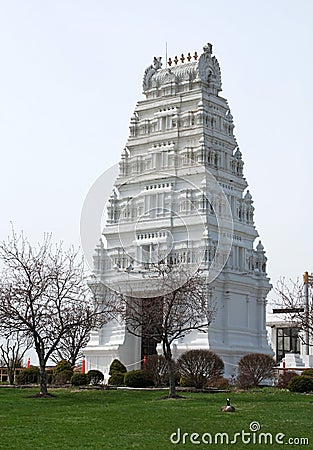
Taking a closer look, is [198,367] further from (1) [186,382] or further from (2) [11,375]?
(2) [11,375]

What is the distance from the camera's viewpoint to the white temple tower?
47.0 meters

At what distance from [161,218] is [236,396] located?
17.4 metres

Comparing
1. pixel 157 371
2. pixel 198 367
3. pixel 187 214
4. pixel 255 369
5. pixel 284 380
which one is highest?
pixel 187 214

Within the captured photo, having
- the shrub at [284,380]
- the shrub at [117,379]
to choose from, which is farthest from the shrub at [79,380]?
the shrub at [284,380]

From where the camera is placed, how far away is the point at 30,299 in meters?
33.5

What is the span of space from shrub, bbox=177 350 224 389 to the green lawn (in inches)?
137

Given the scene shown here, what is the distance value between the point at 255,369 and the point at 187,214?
11.7 m

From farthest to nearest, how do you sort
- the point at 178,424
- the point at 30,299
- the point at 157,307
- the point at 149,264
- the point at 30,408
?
the point at 149,264 < the point at 157,307 < the point at 30,299 < the point at 30,408 < the point at 178,424

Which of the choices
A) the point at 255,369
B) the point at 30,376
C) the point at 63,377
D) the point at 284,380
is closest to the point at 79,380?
the point at 63,377

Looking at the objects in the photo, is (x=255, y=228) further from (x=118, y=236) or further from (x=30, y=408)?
(x=30, y=408)

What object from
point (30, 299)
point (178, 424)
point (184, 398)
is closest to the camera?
point (178, 424)

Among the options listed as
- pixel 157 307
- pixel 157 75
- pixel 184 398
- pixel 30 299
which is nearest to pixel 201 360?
pixel 157 307

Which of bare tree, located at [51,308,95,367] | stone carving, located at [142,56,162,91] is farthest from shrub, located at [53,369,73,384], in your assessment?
stone carving, located at [142,56,162,91]

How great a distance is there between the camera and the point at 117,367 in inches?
1758
